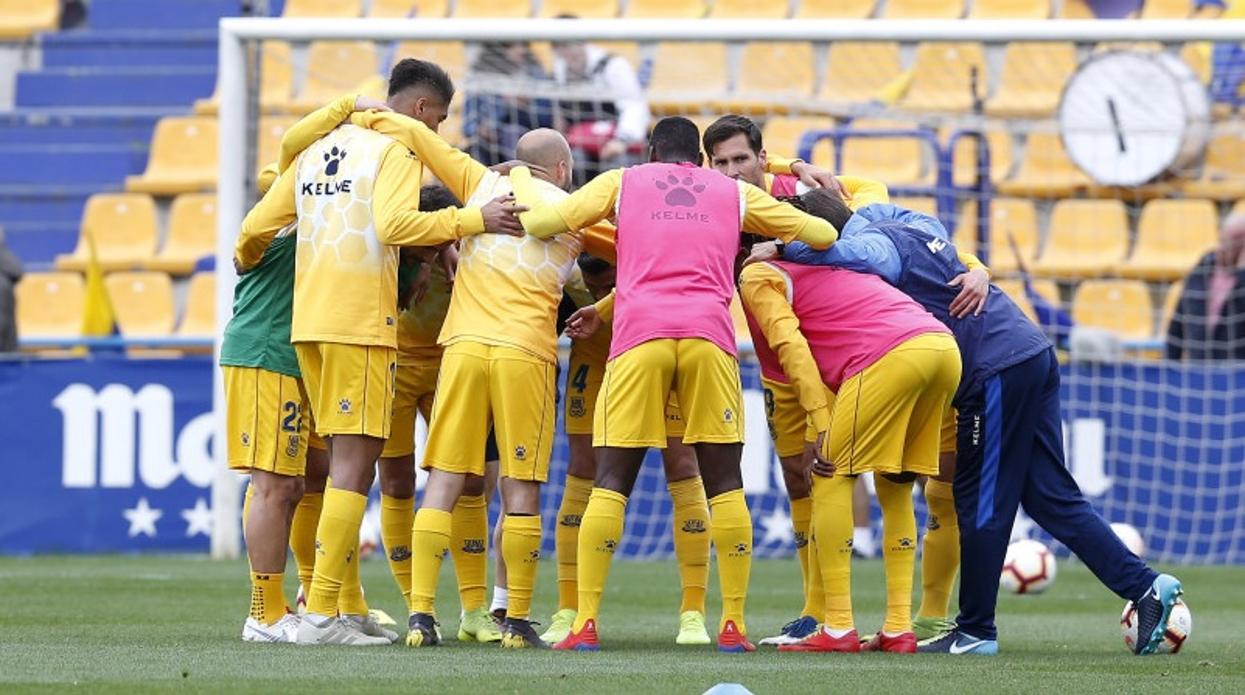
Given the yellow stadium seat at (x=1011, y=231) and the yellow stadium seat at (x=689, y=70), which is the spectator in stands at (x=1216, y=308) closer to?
the yellow stadium seat at (x=1011, y=231)

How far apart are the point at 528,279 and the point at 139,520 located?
22.9ft

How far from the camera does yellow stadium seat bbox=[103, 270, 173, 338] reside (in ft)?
55.4

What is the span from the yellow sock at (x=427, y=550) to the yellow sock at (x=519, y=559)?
237 mm

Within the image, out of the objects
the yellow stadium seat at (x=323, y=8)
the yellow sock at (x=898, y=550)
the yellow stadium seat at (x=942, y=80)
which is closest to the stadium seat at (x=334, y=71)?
the yellow stadium seat at (x=323, y=8)

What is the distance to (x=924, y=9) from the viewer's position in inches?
698

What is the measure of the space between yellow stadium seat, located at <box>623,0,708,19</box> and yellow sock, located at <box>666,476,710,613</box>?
35.0 feet

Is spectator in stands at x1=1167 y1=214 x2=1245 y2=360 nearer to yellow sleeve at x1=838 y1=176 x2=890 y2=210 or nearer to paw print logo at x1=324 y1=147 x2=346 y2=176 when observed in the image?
yellow sleeve at x1=838 y1=176 x2=890 y2=210

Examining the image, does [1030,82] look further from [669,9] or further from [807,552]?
[807,552]

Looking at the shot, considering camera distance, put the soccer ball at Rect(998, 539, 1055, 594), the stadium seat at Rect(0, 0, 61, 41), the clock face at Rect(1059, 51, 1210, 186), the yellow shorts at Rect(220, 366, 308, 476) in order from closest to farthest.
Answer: the yellow shorts at Rect(220, 366, 308, 476), the soccer ball at Rect(998, 539, 1055, 594), the clock face at Rect(1059, 51, 1210, 186), the stadium seat at Rect(0, 0, 61, 41)

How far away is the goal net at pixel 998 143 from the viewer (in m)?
13.5

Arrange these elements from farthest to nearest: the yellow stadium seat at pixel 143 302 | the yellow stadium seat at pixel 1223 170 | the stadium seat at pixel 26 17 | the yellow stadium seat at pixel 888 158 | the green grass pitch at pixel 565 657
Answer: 1. the stadium seat at pixel 26 17
2. the yellow stadium seat at pixel 143 302
3. the yellow stadium seat at pixel 888 158
4. the yellow stadium seat at pixel 1223 170
5. the green grass pitch at pixel 565 657

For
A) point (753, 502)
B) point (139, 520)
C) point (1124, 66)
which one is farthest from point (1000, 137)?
point (139, 520)

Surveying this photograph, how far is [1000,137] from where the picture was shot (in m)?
→ 16.9

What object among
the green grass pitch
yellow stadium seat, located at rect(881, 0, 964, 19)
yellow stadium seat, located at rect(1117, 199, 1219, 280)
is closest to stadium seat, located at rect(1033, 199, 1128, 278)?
yellow stadium seat, located at rect(1117, 199, 1219, 280)
